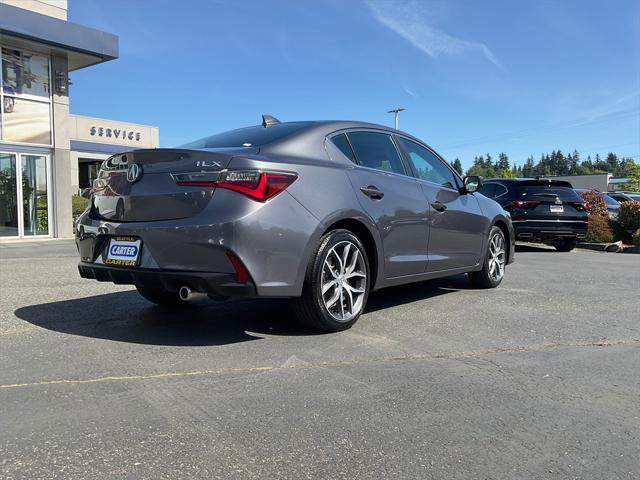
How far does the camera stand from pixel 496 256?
653cm

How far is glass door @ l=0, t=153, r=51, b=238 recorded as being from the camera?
14703 mm

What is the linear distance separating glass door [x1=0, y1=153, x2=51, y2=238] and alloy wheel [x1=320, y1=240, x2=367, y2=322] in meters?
13.4

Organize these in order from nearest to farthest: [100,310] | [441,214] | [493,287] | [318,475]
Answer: [318,475], [100,310], [441,214], [493,287]

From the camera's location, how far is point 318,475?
2191 mm

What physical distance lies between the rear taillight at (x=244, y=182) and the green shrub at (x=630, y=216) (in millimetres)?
12406

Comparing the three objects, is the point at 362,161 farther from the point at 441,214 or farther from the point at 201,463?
the point at 201,463

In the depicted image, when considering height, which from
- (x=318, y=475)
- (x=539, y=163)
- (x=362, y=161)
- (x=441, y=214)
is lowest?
(x=318, y=475)

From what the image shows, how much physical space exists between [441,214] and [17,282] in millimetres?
4907

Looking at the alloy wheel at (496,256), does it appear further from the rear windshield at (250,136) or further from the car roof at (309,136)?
the rear windshield at (250,136)

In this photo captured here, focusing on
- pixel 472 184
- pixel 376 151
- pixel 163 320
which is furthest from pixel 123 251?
pixel 472 184

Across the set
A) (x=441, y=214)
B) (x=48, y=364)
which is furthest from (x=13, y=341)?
(x=441, y=214)

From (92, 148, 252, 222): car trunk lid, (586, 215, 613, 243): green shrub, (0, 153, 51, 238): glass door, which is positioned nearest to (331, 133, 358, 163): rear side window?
(92, 148, 252, 222): car trunk lid

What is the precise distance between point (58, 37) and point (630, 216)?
15197 mm

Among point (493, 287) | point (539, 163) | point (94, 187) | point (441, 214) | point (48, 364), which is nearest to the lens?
point (48, 364)
